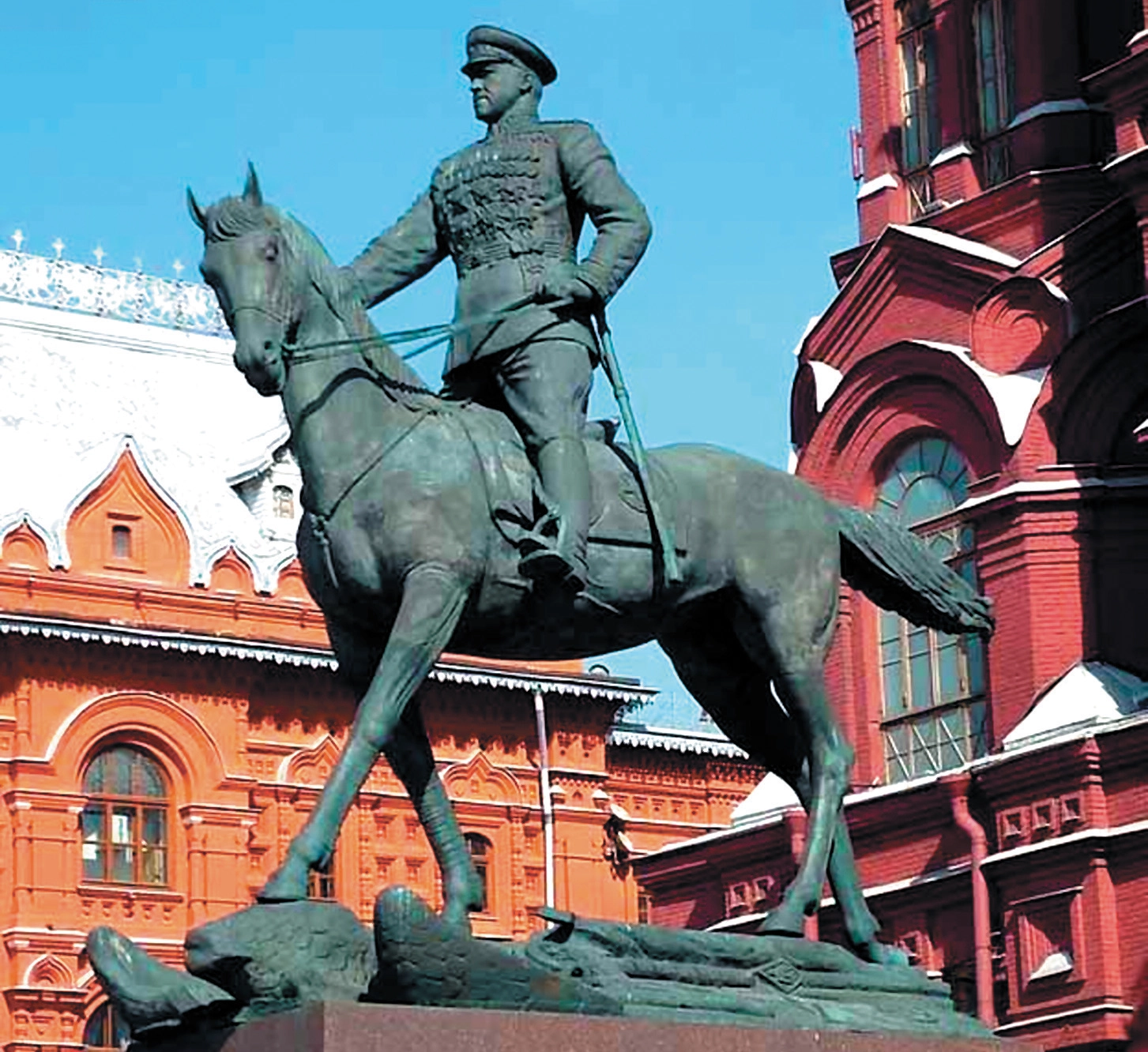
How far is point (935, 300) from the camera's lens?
98.6ft

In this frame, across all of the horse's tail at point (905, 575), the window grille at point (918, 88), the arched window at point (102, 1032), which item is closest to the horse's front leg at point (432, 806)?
the horse's tail at point (905, 575)

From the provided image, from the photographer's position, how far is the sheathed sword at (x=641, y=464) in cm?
1053

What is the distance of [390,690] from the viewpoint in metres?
9.90

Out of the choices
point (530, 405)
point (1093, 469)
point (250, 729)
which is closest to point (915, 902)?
point (1093, 469)

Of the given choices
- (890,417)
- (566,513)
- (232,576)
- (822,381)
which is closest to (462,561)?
(566,513)

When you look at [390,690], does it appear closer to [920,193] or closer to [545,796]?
[920,193]

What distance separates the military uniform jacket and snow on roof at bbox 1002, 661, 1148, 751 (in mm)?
16760

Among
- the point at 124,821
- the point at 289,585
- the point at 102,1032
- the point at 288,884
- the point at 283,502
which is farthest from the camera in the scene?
the point at 283,502

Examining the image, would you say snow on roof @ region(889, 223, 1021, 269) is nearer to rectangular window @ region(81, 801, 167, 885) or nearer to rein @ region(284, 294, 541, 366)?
rectangular window @ region(81, 801, 167, 885)

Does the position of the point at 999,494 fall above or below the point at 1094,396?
below

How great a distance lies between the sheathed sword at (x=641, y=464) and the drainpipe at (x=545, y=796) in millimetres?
31152

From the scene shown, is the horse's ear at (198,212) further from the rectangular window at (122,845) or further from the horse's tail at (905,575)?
the rectangular window at (122,845)

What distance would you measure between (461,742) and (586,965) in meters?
32.1

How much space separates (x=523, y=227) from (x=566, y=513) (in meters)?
1.19
